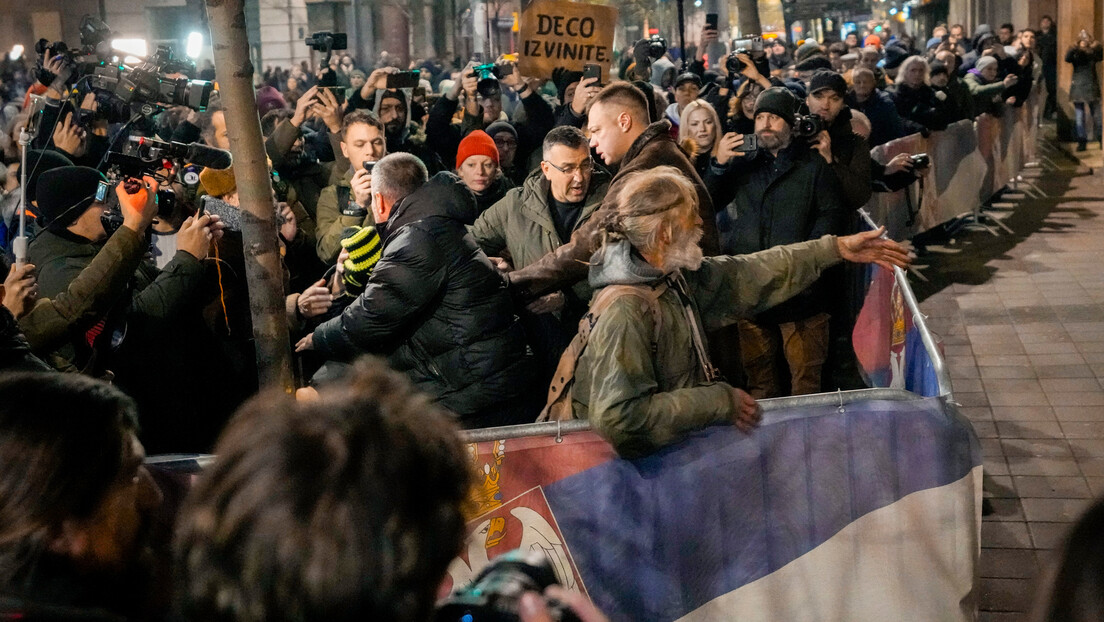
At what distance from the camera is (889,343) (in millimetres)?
5664

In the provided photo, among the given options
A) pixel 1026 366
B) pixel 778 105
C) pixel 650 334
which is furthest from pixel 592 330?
pixel 1026 366

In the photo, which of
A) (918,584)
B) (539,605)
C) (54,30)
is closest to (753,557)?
(918,584)

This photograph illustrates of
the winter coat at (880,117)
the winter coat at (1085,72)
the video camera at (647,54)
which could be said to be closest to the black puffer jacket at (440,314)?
the winter coat at (880,117)

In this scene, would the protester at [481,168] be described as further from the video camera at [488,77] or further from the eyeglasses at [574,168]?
the video camera at [488,77]

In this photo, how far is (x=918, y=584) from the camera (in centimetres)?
388

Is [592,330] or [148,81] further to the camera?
[148,81]

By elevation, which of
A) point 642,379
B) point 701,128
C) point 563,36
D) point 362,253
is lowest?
point 642,379

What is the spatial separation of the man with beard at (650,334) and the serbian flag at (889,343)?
1.74 feet

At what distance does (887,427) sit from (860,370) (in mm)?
2892

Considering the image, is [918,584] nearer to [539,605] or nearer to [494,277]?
[494,277]

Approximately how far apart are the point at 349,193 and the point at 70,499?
4943 millimetres

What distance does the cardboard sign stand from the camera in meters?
8.28

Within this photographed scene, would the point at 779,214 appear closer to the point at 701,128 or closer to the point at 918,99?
the point at 701,128

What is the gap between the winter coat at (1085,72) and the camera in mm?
18234
